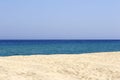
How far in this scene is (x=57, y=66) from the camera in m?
14.3

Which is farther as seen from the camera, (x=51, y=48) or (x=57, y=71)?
(x=51, y=48)

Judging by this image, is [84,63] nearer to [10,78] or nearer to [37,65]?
[37,65]

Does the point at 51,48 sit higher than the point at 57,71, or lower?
lower

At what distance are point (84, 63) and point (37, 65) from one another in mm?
2478

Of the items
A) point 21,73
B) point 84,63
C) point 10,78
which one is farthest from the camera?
A: point 84,63

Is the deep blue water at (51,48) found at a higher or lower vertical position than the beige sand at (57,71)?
lower

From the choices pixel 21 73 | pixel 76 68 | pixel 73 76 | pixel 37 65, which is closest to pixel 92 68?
pixel 76 68

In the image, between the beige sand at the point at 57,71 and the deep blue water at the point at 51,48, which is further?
the deep blue water at the point at 51,48

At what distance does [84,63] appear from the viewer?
50.3 feet

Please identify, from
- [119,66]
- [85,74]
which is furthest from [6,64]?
[119,66]

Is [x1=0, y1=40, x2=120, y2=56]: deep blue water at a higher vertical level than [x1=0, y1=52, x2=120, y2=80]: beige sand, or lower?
lower

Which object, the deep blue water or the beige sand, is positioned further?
the deep blue water

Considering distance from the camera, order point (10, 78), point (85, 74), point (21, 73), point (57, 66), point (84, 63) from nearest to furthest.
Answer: point (10, 78), point (21, 73), point (85, 74), point (57, 66), point (84, 63)

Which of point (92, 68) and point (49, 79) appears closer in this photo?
point (49, 79)
